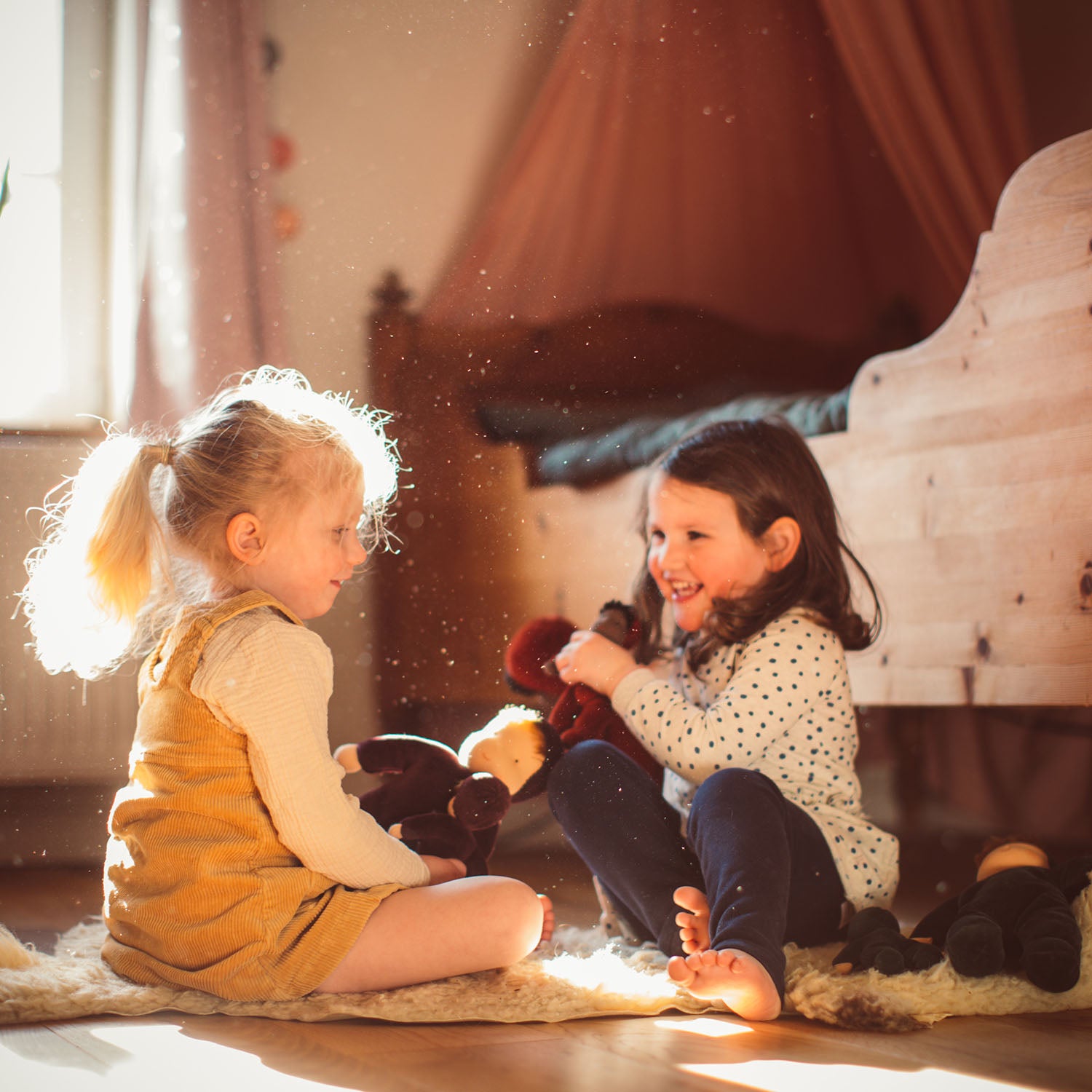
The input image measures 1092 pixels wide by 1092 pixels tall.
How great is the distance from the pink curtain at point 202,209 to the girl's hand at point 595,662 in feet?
1.73

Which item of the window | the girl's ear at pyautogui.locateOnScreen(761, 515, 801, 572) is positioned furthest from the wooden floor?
the window

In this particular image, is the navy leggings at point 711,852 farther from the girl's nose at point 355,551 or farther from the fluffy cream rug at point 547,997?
the girl's nose at point 355,551

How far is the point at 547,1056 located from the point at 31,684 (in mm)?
656

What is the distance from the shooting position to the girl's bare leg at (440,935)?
802 millimetres

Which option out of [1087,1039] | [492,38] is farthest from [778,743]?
[492,38]

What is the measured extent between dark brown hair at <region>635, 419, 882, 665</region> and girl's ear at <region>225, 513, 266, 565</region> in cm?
42

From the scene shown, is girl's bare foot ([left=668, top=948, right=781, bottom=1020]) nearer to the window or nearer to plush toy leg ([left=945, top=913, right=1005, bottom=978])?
plush toy leg ([left=945, top=913, right=1005, bottom=978])

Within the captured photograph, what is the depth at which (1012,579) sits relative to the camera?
4.14ft

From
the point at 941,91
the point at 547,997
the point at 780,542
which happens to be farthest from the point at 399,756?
the point at 941,91

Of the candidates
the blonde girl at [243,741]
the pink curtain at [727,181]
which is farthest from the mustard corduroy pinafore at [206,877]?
the pink curtain at [727,181]

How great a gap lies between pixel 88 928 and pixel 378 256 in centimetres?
77

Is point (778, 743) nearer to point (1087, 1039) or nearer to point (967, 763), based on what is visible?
point (1087, 1039)

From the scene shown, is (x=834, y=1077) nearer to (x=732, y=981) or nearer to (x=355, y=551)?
(x=732, y=981)

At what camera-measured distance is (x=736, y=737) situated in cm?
98
